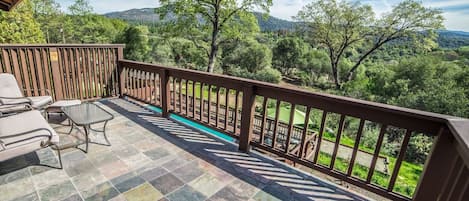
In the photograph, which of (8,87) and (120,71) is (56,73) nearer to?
(8,87)

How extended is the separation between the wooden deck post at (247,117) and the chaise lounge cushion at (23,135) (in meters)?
1.87

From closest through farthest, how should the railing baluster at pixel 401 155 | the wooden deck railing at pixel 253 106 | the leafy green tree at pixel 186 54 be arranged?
the wooden deck railing at pixel 253 106
the railing baluster at pixel 401 155
the leafy green tree at pixel 186 54

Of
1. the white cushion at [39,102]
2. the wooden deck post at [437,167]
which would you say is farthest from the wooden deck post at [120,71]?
the wooden deck post at [437,167]

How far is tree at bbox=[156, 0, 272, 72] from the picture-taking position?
42.3ft

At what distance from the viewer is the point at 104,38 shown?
24734 millimetres

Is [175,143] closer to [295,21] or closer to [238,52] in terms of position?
[295,21]

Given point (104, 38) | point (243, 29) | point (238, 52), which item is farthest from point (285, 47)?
point (104, 38)

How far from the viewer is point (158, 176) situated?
2.19m

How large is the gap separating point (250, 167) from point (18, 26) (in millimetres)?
13059

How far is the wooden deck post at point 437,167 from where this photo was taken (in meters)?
1.51

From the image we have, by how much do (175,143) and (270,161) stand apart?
1245mm

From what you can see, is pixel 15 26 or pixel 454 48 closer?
pixel 15 26

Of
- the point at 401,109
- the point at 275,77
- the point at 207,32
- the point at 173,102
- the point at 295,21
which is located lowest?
the point at 275,77

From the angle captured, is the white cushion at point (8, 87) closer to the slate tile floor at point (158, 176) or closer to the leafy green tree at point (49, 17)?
the slate tile floor at point (158, 176)
